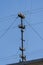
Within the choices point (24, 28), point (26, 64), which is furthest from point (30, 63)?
point (24, 28)

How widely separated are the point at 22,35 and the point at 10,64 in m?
3.29

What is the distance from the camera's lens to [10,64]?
53.7 ft

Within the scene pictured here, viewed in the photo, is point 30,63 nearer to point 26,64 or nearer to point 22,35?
point 26,64

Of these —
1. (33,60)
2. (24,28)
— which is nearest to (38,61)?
(33,60)

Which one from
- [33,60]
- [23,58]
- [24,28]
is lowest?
[23,58]

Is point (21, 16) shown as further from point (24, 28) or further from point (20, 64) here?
point (20, 64)

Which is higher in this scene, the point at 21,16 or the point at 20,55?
the point at 21,16

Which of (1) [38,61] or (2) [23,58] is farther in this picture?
(2) [23,58]

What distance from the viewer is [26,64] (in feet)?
50.7

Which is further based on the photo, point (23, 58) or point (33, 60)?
point (23, 58)

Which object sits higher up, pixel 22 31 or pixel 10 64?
pixel 22 31

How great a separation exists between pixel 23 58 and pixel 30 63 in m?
3.55

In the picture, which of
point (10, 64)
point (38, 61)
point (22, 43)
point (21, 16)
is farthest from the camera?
point (22, 43)

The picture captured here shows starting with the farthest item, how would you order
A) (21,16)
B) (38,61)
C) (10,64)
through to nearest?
(21,16) → (10,64) → (38,61)
